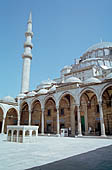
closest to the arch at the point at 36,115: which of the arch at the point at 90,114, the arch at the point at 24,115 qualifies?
the arch at the point at 24,115

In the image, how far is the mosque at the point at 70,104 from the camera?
14.8 m

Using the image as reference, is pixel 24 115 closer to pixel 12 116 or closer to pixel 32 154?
pixel 12 116

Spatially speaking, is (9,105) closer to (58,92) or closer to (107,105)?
(58,92)

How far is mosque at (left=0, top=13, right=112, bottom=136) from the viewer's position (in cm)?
1478

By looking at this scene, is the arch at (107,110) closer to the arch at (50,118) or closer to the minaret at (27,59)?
the arch at (50,118)

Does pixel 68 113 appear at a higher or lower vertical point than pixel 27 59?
lower

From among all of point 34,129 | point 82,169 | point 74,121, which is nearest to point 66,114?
point 74,121

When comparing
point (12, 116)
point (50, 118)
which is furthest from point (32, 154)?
point (12, 116)

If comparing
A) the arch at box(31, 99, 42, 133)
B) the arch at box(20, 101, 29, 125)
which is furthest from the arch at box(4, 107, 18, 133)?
the arch at box(31, 99, 42, 133)

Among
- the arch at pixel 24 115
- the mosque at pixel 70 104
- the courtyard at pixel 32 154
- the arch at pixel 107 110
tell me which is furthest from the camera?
the arch at pixel 24 115

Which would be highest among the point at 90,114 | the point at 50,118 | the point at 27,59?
the point at 27,59

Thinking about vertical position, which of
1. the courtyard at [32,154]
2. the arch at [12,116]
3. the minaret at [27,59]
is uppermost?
the minaret at [27,59]

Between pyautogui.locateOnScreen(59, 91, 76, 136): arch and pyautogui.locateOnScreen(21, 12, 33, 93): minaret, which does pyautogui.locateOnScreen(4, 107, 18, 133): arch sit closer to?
pyautogui.locateOnScreen(21, 12, 33, 93): minaret

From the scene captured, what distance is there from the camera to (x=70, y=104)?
17656mm
